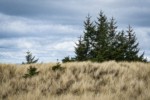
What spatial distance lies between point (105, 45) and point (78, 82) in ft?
82.0

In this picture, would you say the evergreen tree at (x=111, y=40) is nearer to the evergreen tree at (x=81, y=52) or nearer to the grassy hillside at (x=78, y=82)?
the evergreen tree at (x=81, y=52)

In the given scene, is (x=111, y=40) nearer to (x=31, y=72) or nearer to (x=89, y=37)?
(x=89, y=37)

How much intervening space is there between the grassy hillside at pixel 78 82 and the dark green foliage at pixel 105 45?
17468 millimetres

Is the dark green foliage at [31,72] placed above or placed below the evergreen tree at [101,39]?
below

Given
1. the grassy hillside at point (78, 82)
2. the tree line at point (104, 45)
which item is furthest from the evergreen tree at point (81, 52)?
the grassy hillside at point (78, 82)

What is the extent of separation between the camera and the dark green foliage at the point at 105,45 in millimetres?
40562

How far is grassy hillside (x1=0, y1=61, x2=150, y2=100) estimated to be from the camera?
669 inches

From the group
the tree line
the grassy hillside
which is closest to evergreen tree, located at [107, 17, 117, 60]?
the tree line

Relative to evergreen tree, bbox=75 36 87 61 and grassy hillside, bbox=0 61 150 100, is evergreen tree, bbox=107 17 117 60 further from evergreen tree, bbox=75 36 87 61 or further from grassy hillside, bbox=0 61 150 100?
grassy hillside, bbox=0 61 150 100

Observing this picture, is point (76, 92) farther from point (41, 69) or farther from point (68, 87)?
point (41, 69)

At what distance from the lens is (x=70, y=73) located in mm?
20609

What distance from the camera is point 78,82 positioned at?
1930 cm

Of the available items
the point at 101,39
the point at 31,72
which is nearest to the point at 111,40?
the point at 101,39

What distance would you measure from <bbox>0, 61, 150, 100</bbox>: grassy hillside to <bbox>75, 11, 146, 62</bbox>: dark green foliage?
57.3 ft
